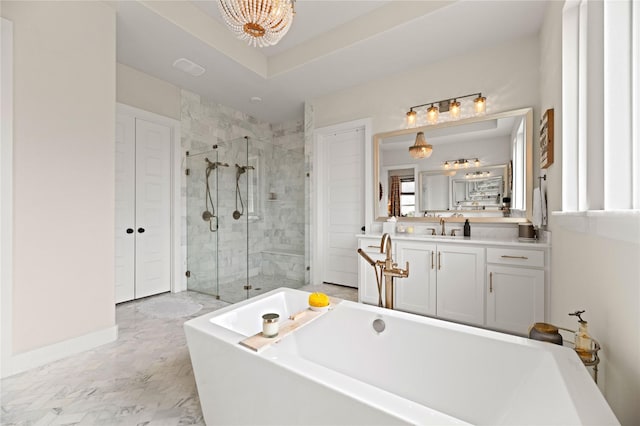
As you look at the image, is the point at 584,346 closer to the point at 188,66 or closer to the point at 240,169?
the point at 240,169

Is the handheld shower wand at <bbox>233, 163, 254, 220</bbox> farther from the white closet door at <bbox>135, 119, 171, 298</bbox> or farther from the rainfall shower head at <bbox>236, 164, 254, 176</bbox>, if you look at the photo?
the white closet door at <bbox>135, 119, 171, 298</bbox>

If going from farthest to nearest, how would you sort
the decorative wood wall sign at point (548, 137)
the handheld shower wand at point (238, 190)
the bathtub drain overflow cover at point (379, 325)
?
the handheld shower wand at point (238, 190) → the decorative wood wall sign at point (548, 137) → the bathtub drain overflow cover at point (379, 325)

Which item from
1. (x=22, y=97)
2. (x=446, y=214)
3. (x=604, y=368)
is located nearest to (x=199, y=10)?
(x=22, y=97)

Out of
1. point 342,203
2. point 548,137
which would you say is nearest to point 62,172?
point 342,203

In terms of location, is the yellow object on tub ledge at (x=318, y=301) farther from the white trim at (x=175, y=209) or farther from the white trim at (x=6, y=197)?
the white trim at (x=175, y=209)

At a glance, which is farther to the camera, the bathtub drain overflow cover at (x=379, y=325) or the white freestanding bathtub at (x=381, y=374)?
the bathtub drain overflow cover at (x=379, y=325)

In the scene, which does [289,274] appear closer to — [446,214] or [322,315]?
[446,214]

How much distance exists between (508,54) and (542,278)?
2147 mm

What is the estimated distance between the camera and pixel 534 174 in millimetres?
2562

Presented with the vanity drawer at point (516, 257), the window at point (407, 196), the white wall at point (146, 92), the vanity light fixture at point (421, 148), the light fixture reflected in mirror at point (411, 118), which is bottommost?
the vanity drawer at point (516, 257)

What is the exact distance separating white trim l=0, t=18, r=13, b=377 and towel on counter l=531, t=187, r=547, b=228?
387cm

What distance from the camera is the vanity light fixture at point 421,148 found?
10.4 ft

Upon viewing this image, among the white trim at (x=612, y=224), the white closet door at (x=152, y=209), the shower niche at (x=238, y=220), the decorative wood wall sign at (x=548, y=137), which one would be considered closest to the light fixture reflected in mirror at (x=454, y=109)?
the decorative wood wall sign at (x=548, y=137)

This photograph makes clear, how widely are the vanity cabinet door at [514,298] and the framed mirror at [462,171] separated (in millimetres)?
647
